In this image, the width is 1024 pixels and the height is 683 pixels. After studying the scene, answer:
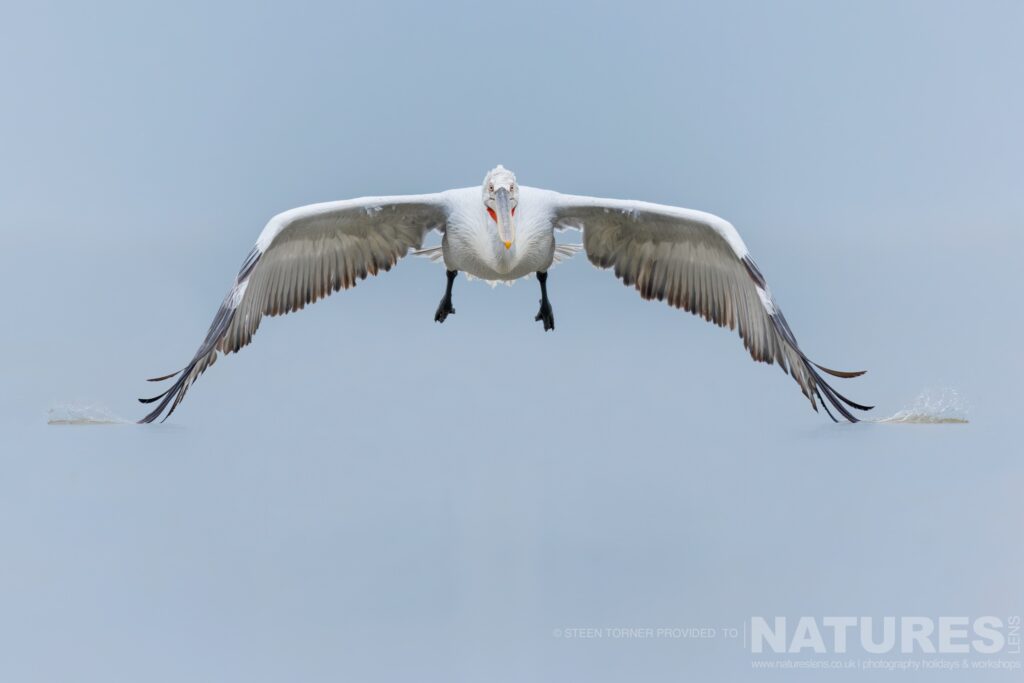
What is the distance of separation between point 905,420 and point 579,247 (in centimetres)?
293

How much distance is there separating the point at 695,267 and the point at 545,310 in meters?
1.25

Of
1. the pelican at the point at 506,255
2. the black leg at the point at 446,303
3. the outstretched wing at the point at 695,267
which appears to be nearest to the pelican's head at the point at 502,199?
the pelican at the point at 506,255

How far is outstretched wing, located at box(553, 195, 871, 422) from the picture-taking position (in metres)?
8.17

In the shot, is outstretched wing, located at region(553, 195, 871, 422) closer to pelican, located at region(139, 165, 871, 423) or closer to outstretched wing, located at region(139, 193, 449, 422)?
pelican, located at region(139, 165, 871, 423)

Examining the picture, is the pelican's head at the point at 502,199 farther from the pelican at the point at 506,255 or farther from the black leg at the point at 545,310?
the black leg at the point at 545,310

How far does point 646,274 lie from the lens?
352 inches

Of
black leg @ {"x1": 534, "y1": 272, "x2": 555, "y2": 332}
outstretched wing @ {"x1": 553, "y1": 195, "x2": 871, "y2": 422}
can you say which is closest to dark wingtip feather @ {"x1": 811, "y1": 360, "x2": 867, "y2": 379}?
outstretched wing @ {"x1": 553, "y1": 195, "x2": 871, "y2": 422}

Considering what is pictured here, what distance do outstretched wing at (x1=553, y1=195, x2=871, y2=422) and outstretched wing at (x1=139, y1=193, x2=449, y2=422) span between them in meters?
1.19

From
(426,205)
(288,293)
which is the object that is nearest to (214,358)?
(288,293)

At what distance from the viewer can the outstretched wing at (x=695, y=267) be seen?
322 inches

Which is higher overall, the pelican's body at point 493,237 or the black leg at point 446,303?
the pelican's body at point 493,237

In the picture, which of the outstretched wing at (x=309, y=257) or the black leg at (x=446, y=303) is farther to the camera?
the black leg at (x=446, y=303)

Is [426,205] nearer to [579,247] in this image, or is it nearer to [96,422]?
[579,247]

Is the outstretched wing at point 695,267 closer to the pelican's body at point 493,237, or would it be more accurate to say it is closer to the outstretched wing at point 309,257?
the pelican's body at point 493,237
